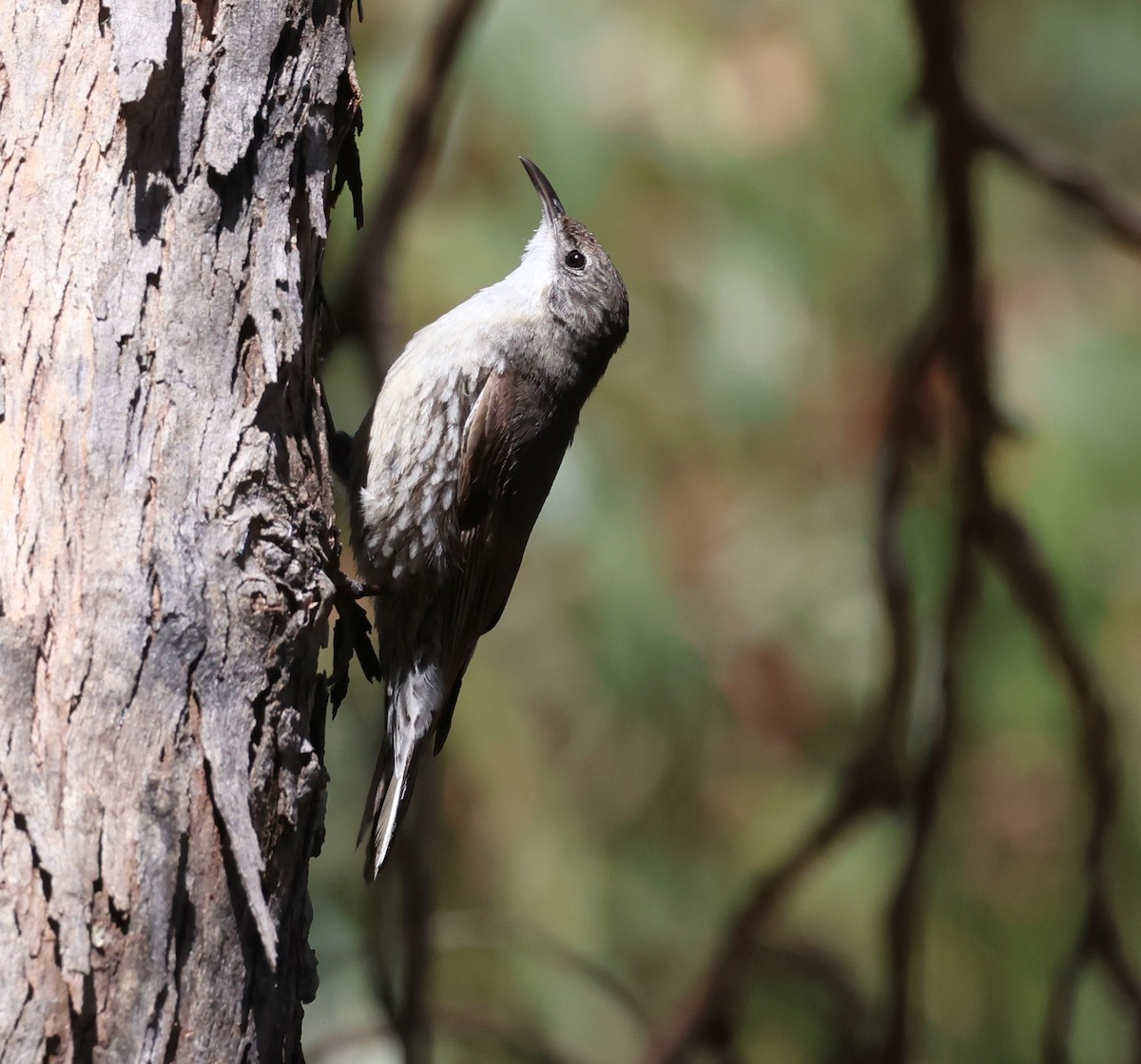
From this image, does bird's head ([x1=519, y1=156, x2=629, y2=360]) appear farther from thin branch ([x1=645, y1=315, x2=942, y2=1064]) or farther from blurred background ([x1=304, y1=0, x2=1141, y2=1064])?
thin branch ([x1=645, y1=315, x2=942, y2=1064])

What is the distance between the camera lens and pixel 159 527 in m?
2.16

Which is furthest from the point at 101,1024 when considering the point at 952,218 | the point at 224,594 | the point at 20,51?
the point at 952,218

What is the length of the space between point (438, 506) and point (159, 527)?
4.88 ft

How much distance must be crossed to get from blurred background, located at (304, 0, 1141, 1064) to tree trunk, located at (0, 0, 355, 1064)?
167 centimetres

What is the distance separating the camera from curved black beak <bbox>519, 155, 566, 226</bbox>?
4.32 meters

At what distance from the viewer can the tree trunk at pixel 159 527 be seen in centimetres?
203

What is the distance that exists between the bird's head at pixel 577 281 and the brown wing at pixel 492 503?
13.8 inches

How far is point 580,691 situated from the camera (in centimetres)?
540

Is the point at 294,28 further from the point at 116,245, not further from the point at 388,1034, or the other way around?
the point at 388,1034

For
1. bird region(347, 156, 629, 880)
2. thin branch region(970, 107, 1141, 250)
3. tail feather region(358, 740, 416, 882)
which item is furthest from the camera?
thin branch region(970, 107, 1141, 250)

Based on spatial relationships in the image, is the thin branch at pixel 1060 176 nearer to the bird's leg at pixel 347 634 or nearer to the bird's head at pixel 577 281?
the bird's head at pixel 577 281

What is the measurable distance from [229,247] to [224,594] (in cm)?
54

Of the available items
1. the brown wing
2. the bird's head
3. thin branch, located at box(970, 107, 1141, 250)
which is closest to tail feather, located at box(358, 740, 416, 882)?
the brown wing

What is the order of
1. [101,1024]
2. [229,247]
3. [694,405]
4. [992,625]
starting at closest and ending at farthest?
1. [101,1024]
2. [229,247]
3. [992,625]
4. [694,405]
